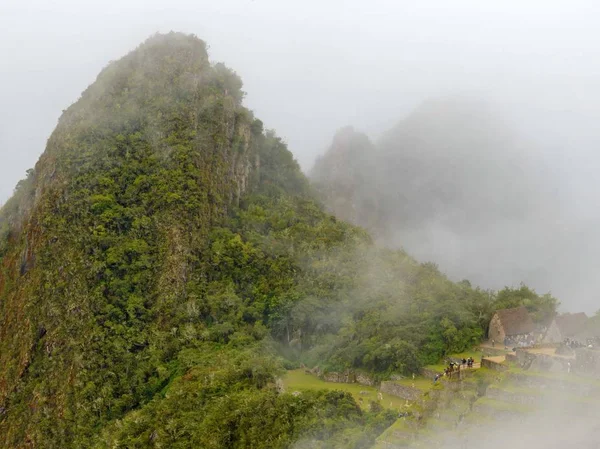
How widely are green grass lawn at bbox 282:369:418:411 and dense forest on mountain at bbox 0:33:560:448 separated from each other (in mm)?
928

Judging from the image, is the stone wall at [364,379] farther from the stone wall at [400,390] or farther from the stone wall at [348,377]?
the stone wall at [400,390]

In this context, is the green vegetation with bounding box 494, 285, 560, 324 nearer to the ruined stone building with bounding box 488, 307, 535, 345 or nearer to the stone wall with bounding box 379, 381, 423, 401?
the ruined stone building with bounding box 488, 307, 535, 345

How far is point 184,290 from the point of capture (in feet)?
124

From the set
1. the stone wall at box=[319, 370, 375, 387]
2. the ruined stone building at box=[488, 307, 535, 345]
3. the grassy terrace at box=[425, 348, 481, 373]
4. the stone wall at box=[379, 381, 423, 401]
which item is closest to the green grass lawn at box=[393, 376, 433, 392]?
the stone wall at box=[379, 381, 423, 401]

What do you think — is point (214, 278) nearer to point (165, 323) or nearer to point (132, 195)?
point (165, 323)

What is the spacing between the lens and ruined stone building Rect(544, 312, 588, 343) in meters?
28.3

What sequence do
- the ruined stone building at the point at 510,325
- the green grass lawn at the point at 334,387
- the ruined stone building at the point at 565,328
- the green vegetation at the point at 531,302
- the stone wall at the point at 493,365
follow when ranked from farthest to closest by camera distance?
the green vegetation at the point at 531,302 < the ruined stone building at the point at 510,325 < the ruined stone building at the point at 565,328 < the green grass lawn at the point at 334,387 < the stone wall at the point at 493,365

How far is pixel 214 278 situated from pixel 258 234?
4.65m

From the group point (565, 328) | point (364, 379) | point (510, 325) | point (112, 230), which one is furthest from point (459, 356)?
point (112, 230)

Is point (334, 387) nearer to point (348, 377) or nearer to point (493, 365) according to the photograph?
point (348, 377)

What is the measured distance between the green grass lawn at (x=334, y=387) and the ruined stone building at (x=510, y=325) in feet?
22.2

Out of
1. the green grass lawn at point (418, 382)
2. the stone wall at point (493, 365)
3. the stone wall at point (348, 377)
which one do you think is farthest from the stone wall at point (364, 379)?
the stone wall at point (493, 365)

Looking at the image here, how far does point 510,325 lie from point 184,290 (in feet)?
61.4

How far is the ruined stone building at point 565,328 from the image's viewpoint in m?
28.3
